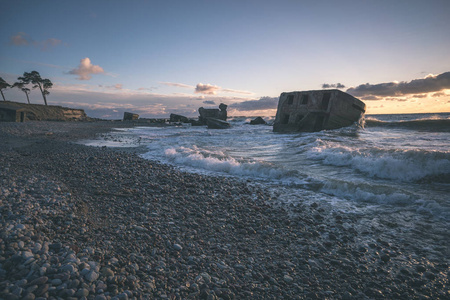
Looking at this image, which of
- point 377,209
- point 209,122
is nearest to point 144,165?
point 377,209

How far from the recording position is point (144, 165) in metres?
8.70

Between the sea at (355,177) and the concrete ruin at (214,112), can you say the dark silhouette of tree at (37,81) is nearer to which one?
the concrete ruin at (214,112)

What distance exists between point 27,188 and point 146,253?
137 inches

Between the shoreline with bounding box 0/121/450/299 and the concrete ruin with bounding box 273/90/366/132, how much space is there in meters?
23.6

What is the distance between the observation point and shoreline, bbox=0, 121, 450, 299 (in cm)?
244

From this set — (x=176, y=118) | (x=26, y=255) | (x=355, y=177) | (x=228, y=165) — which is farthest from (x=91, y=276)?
(x=176, y=118)

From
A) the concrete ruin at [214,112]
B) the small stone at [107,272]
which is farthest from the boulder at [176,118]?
the small stone at [107,272]

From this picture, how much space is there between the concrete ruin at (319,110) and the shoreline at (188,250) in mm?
23554

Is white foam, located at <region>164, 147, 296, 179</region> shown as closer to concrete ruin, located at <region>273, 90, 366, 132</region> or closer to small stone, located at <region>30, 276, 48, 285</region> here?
small stone, located at <region>30, 276, 48, 285</region>

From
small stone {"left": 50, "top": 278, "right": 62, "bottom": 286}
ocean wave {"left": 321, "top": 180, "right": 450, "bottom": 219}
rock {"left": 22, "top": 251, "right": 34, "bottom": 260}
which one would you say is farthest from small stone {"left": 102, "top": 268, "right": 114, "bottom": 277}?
ocean wave {"left": 321, "top": 180, "right": 450, "bottom": 219}

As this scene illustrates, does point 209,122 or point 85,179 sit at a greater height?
point 209,122

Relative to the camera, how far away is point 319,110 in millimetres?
26250

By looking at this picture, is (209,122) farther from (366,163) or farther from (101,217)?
(101,217)

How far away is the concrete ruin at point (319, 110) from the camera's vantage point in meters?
25.6
